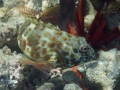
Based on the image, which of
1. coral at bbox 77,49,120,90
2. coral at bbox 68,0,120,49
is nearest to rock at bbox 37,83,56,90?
coral at bbox 77,49,120,90

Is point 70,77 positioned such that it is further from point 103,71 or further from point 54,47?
point 54,47

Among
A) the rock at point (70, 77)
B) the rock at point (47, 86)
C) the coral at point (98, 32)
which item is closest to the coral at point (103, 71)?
the rock at point (70, 77)

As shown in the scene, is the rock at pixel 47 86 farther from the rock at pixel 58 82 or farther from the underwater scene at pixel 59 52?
the rock at pixel 58 82

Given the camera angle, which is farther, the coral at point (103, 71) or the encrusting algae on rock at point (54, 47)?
the coral at point (103, 71)

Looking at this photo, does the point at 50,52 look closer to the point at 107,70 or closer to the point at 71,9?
the point at 107,70

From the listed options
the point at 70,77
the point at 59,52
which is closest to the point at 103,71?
the point at 70,77

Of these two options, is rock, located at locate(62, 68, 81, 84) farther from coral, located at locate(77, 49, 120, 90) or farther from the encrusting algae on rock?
the encrusting algae on rock

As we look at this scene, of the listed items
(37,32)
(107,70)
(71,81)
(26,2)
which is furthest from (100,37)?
(26,2)
